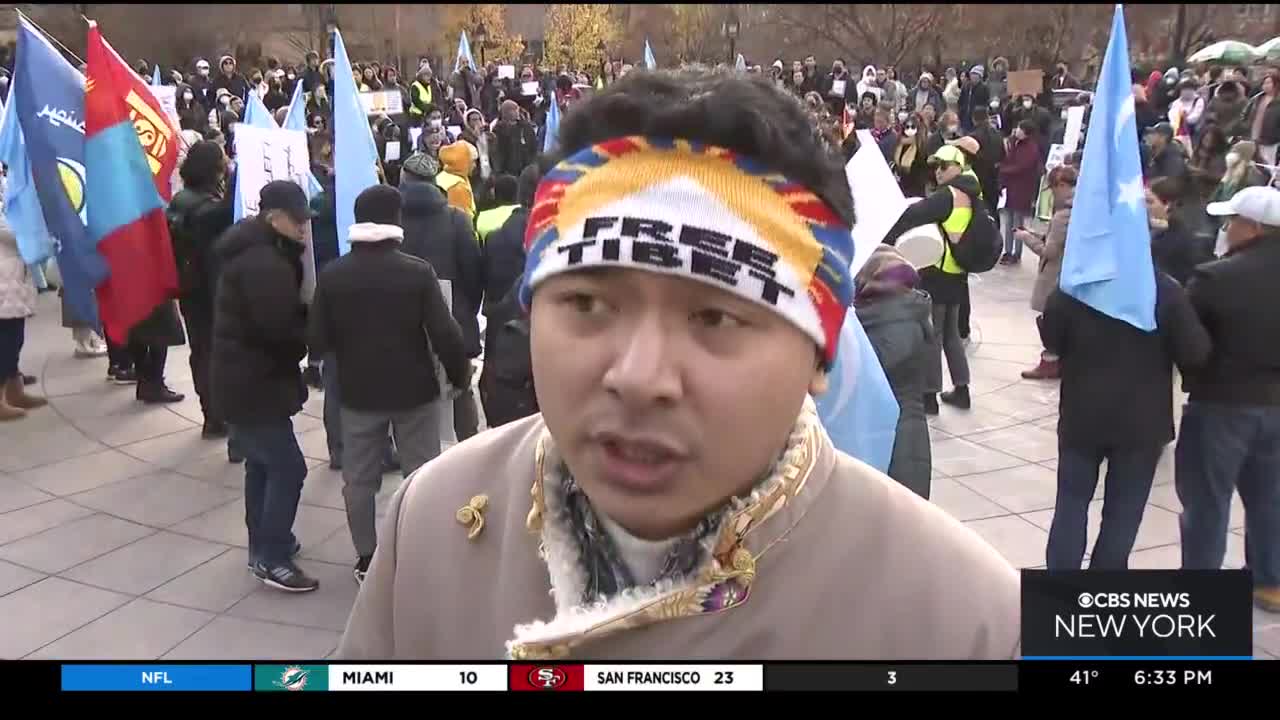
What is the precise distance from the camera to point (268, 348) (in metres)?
4.08

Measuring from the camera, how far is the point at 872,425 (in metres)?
2.69

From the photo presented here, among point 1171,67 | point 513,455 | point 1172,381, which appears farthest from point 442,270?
point 1171,67

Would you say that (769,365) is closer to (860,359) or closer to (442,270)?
(860,359)

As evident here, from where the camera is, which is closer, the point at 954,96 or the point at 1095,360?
the point at 1095,360

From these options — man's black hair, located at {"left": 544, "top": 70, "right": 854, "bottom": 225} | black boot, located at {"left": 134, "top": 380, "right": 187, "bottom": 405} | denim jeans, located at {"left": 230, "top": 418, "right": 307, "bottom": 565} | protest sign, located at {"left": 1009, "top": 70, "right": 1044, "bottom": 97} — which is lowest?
black boot, located at {"left": 134, "top": 380, "right": 187, "bottom": 405}

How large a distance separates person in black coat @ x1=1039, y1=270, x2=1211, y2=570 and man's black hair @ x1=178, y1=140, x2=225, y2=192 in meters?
4.33

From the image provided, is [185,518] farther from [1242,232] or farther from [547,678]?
[1242,232]

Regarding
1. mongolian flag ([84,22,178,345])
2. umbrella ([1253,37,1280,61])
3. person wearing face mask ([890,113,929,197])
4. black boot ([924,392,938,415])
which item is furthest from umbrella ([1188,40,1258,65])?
mongolian flag ([84,22,178,345])

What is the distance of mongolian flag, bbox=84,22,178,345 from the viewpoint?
16.5ft

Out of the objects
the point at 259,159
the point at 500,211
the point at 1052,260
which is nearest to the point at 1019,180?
the point at 1052,260

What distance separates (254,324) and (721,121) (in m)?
3.40

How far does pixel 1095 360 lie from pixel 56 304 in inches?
371

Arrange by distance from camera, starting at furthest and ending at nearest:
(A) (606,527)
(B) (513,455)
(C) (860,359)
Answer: (C) (860,359) < (B) (513,455) < (A) (606,527)

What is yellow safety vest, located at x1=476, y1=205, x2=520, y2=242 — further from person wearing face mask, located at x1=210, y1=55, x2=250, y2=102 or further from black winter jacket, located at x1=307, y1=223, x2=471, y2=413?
person wearing face mask, located at x1=210, y1=55, x2=250, y2=102
